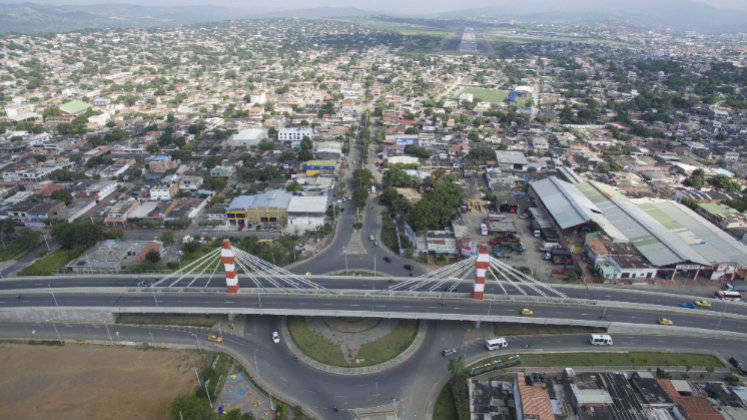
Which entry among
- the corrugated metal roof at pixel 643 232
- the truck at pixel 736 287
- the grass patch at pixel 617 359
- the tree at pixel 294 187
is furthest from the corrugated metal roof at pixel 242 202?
the truck at pixel 736 287

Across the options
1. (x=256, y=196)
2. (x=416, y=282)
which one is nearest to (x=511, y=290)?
(x=416, y=282)

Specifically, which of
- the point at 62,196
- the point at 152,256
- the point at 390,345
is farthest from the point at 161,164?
the point at 390,345

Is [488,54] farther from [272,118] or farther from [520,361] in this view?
[520,361]

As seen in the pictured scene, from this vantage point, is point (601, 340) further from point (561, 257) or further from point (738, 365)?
point (561, 257)

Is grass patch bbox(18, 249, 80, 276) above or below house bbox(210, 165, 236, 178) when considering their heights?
below

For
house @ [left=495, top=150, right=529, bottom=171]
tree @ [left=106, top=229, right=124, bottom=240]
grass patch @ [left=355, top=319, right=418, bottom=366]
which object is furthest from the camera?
house @ [left=495, top=150, right=529, bottom=171]

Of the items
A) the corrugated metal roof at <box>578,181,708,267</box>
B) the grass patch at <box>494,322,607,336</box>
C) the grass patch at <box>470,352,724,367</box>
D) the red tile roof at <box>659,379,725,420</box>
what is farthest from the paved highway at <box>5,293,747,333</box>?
the corrugated metal roof at <box>578,181,708,267</box>

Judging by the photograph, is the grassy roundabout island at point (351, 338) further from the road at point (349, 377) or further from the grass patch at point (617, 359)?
the grass patch at point (617, 359)

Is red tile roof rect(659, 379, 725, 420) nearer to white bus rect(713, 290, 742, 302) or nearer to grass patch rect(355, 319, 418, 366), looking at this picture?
white bus rect(713, 290, 742, 302)
